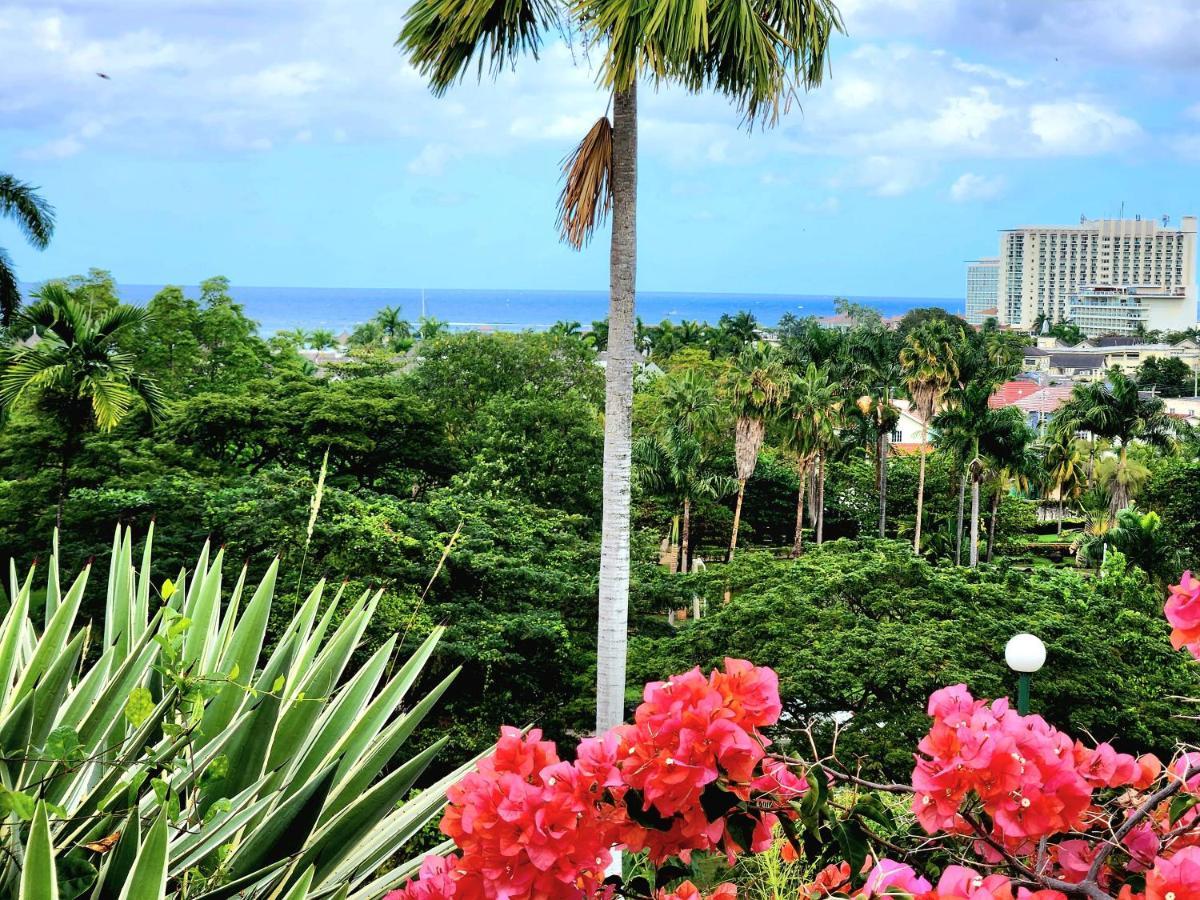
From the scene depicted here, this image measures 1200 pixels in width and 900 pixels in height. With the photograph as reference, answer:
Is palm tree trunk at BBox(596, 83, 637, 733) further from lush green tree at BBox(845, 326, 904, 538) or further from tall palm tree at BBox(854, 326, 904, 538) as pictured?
tall palm tree at BBox(854, 326, 904, 538)

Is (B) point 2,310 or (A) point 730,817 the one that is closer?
(A) point 730,817

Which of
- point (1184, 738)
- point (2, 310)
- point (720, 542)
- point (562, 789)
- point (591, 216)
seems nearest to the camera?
point (562, 789)

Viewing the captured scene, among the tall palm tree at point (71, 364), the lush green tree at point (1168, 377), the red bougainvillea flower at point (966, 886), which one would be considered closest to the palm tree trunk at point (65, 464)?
the tall palm tree at point (71, 364)

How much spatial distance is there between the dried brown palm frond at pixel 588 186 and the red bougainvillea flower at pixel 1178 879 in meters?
7.53

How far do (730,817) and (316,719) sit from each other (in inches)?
56.6

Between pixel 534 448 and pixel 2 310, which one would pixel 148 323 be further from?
pixel 534 448

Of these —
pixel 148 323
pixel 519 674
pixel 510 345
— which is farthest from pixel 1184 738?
pixel 148 323

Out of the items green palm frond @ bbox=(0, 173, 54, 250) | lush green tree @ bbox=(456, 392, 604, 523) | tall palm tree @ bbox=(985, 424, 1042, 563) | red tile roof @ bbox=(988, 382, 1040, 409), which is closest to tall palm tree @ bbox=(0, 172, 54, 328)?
green palm frond @ bbox=(0, 173, 54, 250)

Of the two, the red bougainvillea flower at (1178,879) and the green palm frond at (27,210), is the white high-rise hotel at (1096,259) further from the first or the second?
the red bougainvillea flower at (1178,879)

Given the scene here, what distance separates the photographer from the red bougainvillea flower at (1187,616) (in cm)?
161

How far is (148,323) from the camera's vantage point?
25.4 metres

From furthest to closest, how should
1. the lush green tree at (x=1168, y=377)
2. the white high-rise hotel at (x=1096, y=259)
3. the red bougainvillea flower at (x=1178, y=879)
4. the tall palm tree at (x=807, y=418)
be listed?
the white high-rise hotel at (x=1096, y=259) → the lush green tree at (x=1168, y=377) → the tall palm tree at (x=807, y=418) → the red bougainvillea flower at (x=1178, y=879)

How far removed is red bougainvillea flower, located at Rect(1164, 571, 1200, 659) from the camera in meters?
1.61

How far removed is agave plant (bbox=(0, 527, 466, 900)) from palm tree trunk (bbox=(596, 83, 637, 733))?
5.58 metres
